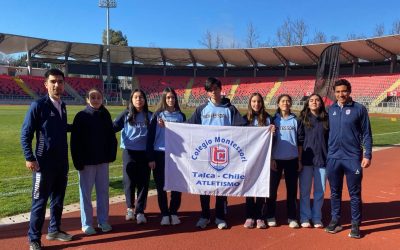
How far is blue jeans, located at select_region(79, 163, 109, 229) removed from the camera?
4.94 meters

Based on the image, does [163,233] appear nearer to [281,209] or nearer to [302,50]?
[281,209]

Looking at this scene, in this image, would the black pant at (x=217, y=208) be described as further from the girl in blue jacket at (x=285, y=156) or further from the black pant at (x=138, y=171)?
the black pant at (x=138, y=171)

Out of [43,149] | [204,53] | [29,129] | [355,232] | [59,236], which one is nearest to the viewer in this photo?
[29,129]

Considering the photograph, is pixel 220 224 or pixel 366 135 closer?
pixel 366 135

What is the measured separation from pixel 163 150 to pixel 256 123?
4.47 ft

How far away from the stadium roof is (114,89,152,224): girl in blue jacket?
42421 millimetres

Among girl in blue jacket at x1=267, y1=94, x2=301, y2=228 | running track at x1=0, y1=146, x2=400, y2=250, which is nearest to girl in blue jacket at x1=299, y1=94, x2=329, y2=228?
girl in blue jacket at x1=267, y1=94, x2=301, y2=228

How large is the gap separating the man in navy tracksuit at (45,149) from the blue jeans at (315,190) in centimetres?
312

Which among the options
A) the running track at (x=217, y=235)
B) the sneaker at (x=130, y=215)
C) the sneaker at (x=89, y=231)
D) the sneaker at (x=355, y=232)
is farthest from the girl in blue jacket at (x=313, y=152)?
the sneaker at (x=89, y=231)

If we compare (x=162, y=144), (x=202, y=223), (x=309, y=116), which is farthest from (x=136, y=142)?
(x=309, y=116)

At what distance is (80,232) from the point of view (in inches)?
195

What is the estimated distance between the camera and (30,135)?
14.1 feet

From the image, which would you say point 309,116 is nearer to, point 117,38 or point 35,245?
point 35,245

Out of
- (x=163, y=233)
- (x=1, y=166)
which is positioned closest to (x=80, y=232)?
(x=163, y=233)
